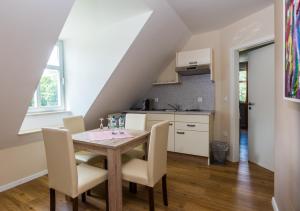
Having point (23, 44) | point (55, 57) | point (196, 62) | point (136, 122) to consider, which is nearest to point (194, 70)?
point (196, 62)

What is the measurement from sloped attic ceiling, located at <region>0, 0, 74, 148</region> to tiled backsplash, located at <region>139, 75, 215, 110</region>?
2.76 meters

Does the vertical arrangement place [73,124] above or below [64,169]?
above

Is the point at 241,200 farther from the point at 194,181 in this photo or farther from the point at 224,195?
the point at 194,181

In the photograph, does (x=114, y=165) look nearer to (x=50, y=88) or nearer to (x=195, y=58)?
(x=50, y=88)

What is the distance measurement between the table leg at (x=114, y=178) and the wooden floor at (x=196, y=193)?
11.2 inches

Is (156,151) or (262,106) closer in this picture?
(156,151)

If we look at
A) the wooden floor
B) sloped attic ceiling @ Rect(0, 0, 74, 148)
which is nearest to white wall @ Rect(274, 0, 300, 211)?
the wooden floor

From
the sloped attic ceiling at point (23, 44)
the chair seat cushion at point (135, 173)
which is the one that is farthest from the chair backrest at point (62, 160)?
the sloped attic ceiling at point (23, 44)

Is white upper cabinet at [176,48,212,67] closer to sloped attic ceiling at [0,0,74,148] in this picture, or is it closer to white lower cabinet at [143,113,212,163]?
white lower cabinet at [143,113,212,163]

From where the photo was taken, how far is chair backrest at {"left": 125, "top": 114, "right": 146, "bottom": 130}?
272 centimetres

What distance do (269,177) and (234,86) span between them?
1519 mm

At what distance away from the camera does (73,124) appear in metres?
2.63

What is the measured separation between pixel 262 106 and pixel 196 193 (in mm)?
1838

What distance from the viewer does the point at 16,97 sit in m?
2.04
